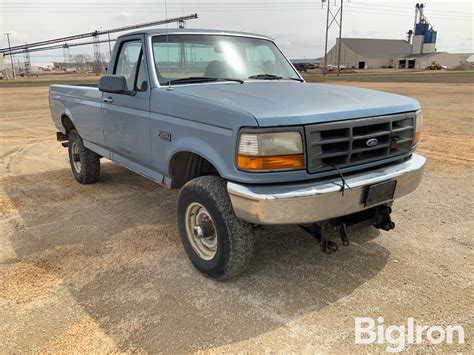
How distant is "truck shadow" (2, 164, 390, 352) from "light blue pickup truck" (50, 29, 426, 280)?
27 cm

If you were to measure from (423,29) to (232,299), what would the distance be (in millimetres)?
106745

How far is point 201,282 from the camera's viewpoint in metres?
3.33

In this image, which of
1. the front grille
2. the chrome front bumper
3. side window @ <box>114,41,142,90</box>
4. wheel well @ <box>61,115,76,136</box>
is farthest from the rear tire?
the front grille

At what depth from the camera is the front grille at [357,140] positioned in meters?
2.80

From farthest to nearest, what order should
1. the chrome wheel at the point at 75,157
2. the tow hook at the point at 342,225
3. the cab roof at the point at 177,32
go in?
the chrome wheel at the point at 75,157 < the cab roof at the point at 177,32 < the tow hook at the point at 342,225

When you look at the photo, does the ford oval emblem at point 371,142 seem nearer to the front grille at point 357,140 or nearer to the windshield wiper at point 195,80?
the front grille at point 357,140

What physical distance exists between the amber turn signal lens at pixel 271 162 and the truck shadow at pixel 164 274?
105 cm

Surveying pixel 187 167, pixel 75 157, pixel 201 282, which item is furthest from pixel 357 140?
pixel 75 157

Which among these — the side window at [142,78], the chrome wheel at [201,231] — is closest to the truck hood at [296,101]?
the side window at [142,78]

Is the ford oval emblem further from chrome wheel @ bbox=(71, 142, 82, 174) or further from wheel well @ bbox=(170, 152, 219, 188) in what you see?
chrome wheel @ bbox=(71, 142, 82, 174)

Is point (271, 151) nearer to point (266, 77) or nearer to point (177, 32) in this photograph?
point (266, 77)

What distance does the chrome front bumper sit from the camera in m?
2.68

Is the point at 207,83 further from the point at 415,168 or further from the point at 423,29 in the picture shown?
the point at 423,29

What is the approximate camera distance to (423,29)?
93812 millimetres
